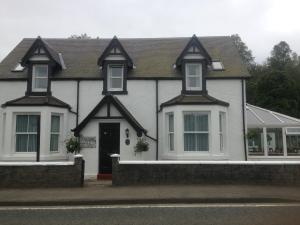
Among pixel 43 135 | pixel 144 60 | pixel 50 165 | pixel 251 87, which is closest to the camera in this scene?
pixel 50 165

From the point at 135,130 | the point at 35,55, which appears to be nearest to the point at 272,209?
the point at 135,130

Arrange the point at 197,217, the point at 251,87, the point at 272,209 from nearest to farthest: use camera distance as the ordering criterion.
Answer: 1. the point at 197,217
2. the point at 272,209
3. the point at 251,87

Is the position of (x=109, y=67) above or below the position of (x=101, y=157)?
above

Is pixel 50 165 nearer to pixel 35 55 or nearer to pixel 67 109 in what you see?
pixel 67 109

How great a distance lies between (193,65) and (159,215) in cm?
1142

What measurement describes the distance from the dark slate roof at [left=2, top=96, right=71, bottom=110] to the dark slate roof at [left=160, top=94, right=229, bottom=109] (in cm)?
530

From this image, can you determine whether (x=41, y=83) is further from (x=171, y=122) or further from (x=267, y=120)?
(x=267, y=120)

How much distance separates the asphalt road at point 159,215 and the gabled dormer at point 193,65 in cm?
927

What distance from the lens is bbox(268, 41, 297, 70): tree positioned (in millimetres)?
69062

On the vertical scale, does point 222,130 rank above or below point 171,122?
below

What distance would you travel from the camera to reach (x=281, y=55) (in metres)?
A: 73.1

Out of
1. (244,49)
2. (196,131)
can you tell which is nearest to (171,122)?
(196,131)

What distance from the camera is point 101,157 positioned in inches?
678

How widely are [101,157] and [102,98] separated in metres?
3.08
